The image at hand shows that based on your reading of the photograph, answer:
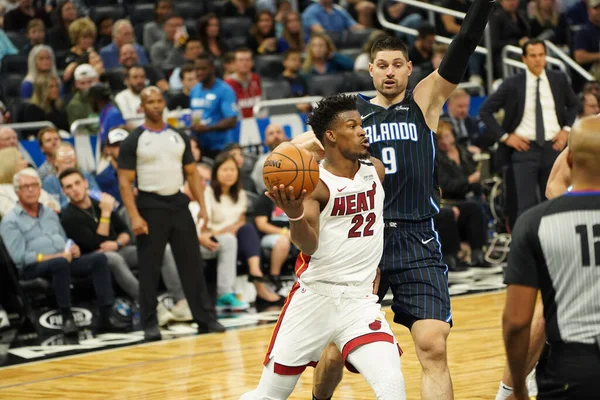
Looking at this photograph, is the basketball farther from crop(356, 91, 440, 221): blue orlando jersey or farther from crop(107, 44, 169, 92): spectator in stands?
crop(107, 44, 169, 92): spectator in stands

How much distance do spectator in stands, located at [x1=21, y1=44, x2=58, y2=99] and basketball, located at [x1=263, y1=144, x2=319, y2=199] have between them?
8.62 metres

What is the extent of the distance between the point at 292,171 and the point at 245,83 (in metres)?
9.27

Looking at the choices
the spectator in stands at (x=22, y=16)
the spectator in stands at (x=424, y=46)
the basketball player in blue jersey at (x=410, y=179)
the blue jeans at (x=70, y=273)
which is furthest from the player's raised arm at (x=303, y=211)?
the spectator in stands at (x=22, y=16)

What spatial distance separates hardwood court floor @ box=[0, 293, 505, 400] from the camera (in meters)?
7.54

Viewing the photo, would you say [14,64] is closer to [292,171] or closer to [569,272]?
[292,171]

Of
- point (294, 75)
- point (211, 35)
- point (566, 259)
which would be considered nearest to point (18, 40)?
point (211, 35)

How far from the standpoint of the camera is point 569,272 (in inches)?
150

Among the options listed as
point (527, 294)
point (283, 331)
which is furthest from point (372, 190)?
point (527, 294)

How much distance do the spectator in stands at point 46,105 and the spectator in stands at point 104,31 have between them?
7.67ft

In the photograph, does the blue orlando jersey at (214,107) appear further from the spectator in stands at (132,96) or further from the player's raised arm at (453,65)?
the player's raised arm at (453,65)

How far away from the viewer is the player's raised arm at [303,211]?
4.90 meters

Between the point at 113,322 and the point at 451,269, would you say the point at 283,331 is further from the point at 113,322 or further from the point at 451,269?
the point at 451,269

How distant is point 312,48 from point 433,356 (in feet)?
31.6

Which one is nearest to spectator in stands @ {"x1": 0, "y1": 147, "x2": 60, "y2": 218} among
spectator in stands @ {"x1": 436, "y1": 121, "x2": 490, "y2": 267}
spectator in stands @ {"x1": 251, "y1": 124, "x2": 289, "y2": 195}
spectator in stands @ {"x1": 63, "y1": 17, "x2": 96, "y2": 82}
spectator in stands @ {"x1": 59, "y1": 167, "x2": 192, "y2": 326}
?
spectator in stands @ {"x1": 59, "y1": 167, "x2": 192, "y2": 326}
